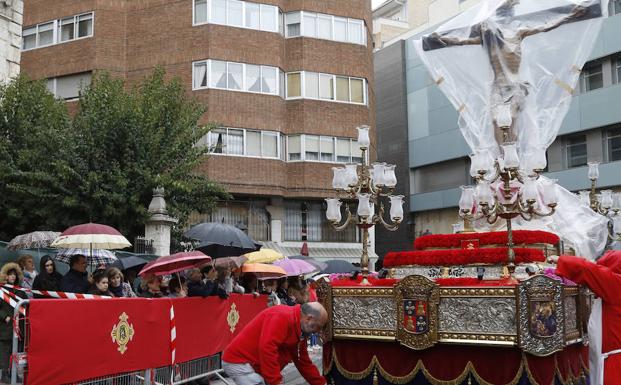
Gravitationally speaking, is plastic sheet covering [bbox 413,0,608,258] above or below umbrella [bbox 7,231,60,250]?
above

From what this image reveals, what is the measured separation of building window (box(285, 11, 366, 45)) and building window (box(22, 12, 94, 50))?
9.17m

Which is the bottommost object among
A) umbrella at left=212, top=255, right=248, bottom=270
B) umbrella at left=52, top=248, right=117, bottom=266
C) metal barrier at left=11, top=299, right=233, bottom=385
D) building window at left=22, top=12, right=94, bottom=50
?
metal barrier at left=11, top=299, right=233, bottom=385

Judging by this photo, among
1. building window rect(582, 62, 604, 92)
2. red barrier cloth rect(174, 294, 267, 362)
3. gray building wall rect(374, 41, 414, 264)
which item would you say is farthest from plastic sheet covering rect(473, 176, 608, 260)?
gray building wall rect(374, 41, 414, 264)

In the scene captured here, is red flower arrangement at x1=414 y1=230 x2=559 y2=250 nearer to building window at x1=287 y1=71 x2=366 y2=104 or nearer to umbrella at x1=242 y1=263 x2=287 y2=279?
umbrella at x1=242 y1=263 x2=287 y2=279

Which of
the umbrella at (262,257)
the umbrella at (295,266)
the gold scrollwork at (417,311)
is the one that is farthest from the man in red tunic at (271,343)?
the umbrella at (295,266)

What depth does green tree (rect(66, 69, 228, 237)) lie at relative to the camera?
1948 centimetres

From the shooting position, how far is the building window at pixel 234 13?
28.8 meters

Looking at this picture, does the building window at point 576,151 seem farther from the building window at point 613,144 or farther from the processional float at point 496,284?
the processional float at point 496,284

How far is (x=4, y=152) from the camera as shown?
20.4m

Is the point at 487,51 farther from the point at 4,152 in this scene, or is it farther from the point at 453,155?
the point at 453,155

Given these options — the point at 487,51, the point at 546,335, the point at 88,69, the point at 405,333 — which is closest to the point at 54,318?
the point at 405,333

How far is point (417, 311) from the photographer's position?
8023 mm

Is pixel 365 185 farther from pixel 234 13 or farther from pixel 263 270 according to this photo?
pixel 234 13

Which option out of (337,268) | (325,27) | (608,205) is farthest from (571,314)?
(325,27)
